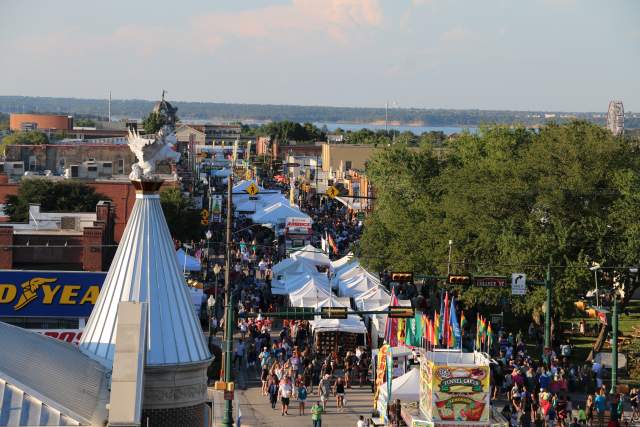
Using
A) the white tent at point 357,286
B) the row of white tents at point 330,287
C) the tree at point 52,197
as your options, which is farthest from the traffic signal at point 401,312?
→ the tree at point 52,197

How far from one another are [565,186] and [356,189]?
54933mm

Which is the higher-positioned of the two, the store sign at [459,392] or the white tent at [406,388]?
the store sign at [459,392]

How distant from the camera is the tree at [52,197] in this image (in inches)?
2586

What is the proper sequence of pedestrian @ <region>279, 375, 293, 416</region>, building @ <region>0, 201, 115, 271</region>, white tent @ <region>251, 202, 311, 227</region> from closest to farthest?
pedestrian @ <region>279, 375, 293, 416</region> < building @ <region>0, 201, 115, 271</region> < white tent @ <region>251, 202, 311, 227</region>

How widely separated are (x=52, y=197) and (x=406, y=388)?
1502 inches

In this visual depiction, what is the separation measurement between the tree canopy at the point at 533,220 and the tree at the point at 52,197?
1424 centimetres

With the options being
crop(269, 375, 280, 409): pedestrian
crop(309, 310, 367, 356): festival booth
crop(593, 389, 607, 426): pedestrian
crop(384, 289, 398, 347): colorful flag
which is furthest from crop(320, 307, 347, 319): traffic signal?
crop(593, 389, 607, 426): pedestrian

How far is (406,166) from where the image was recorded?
74312mm

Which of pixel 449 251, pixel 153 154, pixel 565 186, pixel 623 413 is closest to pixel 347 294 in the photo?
pixel 449 251

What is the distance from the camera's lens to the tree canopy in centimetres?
4881

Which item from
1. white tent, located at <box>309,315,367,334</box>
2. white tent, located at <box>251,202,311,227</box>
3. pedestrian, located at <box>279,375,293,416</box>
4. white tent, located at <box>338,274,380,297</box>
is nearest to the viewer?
pedestrian, located at <box>279,375,293,416</box>

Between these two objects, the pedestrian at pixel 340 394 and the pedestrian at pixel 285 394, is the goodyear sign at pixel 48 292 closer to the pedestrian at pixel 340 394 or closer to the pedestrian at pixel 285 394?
the pedestrian at pixel 285 394

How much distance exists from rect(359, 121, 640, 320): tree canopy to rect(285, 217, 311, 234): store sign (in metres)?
9.98

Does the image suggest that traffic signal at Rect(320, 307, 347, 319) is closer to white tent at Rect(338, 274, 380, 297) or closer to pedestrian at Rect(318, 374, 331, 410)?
pedestrian at Rect(318, 374, 331, 410)
